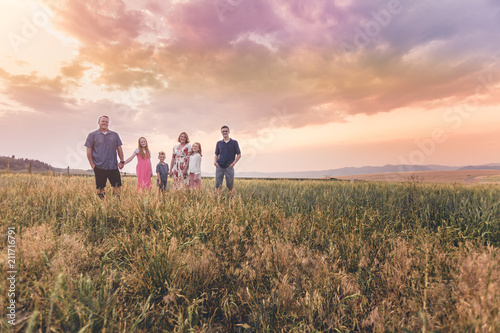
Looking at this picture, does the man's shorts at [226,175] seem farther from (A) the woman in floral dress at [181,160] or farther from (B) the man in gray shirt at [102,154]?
(B) the man in gray shirt at [102,154]

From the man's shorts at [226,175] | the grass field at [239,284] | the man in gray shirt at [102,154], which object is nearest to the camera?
the grass field at [239,284]

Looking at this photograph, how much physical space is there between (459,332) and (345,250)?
1.76m

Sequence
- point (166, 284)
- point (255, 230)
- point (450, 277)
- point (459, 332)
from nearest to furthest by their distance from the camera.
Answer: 1. point (459, 332)
2. point (166, 284)
3. point (450, 277)
4. point (255, 230)

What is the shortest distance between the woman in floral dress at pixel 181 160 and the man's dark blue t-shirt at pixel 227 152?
3.94 feet

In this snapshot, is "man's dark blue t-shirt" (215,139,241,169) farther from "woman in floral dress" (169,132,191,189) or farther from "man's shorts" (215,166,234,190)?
"woman in floral dress" (169,132,191,189)

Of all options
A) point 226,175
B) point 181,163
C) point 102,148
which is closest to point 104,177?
point 102,148

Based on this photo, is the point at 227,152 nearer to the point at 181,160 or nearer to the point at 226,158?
the point at 226,158

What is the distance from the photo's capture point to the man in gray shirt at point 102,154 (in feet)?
21.1

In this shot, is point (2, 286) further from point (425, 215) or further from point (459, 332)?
point (425, 215)

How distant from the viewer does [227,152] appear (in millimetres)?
8359

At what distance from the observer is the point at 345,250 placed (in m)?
3.53

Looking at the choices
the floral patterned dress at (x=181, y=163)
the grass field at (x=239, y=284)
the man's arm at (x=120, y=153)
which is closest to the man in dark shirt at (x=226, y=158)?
the floral patterned dress at (x=181, y=163)

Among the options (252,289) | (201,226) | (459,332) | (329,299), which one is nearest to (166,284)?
(252,289)

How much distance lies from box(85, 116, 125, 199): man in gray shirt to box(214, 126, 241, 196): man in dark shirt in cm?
319
